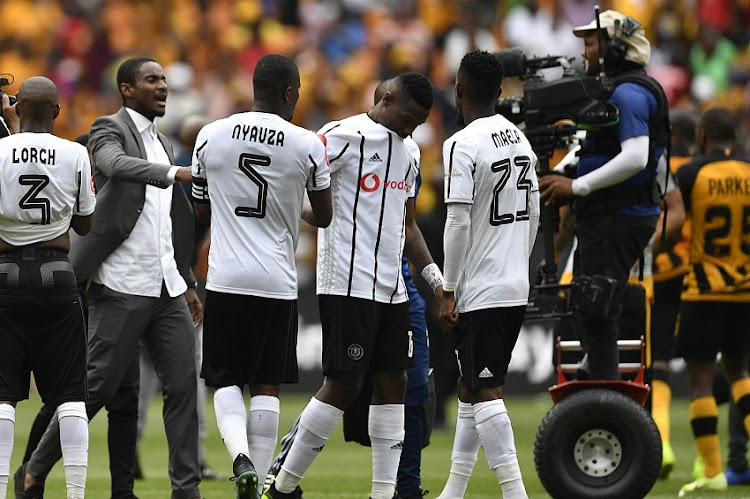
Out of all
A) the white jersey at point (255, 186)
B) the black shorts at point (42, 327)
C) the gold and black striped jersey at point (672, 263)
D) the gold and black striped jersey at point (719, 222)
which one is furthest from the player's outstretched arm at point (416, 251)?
the gold and black striped jersey at point (672, 263)

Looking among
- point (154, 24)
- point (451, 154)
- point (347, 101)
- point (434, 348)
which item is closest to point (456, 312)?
point (451, 154)

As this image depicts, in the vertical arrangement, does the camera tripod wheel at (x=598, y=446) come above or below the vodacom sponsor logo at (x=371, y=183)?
below

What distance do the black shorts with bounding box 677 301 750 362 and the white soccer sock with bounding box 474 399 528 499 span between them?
3311mm

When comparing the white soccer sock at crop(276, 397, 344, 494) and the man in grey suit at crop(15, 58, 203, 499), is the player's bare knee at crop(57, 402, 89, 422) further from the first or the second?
the white soccer sock at crop(276, 397, 344, 494)

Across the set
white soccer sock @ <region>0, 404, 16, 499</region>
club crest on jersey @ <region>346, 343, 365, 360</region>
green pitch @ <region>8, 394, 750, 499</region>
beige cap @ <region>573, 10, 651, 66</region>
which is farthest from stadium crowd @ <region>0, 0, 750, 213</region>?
white soccer sock @ <region>0, 404, 16, 499</region>

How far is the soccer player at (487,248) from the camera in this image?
23.1ft

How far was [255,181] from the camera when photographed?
6805 millimetres

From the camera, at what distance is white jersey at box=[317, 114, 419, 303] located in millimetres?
7059

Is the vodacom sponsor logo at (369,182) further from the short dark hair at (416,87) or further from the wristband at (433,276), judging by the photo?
the wristband at (433,276)

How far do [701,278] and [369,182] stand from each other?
382 centimetres

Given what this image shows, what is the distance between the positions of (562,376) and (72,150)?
10.5ft

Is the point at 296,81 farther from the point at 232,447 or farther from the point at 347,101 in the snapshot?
the point at 347,101

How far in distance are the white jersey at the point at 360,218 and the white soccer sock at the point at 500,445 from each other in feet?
2.48

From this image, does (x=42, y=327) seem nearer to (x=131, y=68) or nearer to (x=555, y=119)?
(x=131, y=68)
